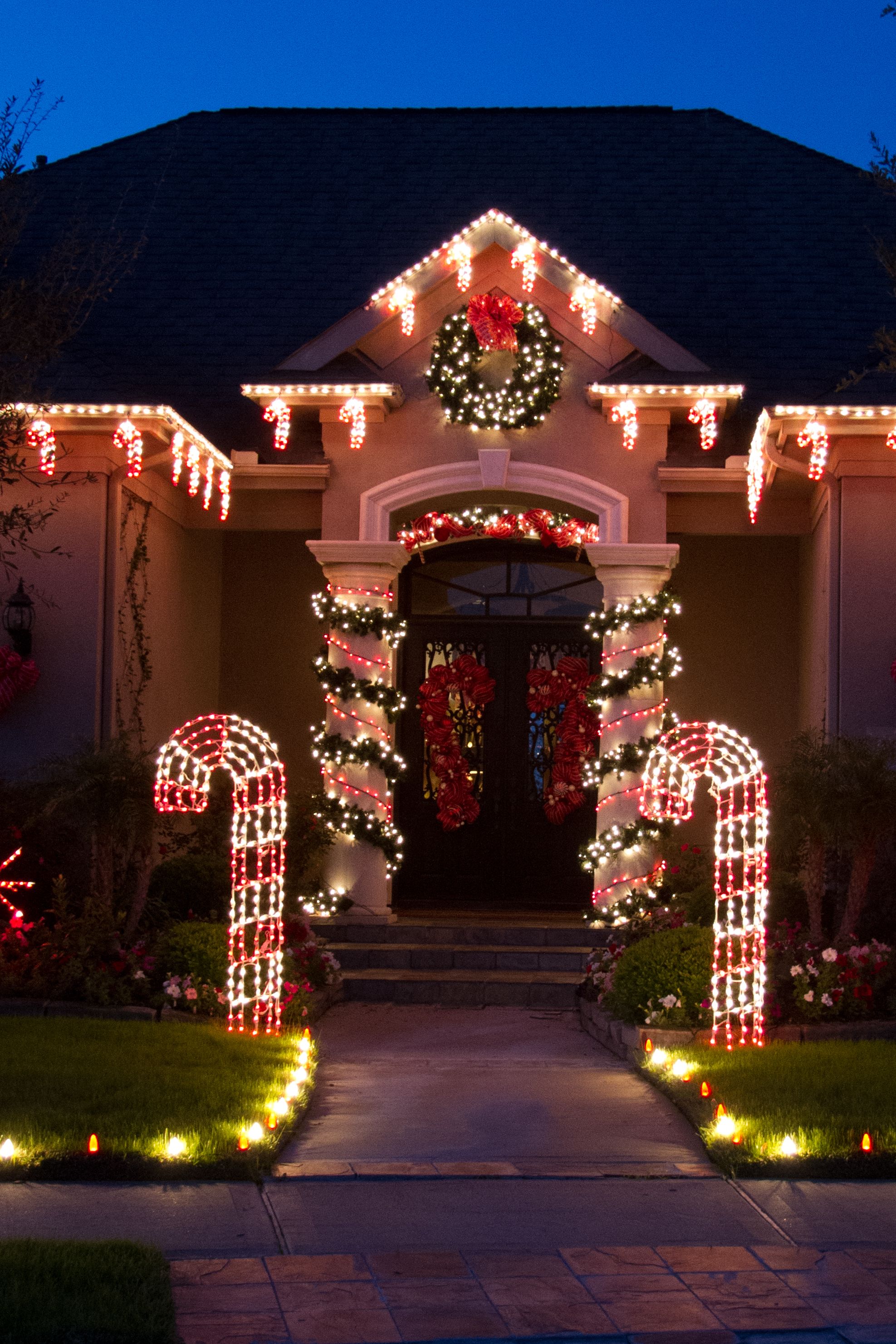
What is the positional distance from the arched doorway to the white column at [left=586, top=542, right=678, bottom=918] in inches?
66.0

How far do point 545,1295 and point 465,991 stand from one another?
19.3 ft

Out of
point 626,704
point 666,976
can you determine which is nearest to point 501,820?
point 626,704

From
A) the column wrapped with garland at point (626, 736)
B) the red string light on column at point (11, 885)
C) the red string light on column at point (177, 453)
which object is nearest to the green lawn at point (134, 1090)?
the red string light on column at point (11, 885)

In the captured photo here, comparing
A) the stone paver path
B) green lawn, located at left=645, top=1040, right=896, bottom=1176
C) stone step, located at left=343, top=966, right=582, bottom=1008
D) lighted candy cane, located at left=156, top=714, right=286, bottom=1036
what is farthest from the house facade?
the stone paver path

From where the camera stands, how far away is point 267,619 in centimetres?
1352

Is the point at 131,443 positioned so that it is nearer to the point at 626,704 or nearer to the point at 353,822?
the point at 353,822

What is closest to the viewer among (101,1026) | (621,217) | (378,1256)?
(378,1256)

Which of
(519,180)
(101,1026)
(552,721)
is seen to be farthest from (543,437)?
(101,1026)

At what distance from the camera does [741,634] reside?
13.0 metres

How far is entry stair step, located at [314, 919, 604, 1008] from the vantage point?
32.8 feet

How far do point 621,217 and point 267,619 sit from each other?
5.14 m

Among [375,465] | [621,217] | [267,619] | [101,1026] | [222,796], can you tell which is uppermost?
[621,217]

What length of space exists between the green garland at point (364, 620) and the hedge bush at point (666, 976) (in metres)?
3.59

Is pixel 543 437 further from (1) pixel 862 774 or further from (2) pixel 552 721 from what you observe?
(1) pixel 862 774
